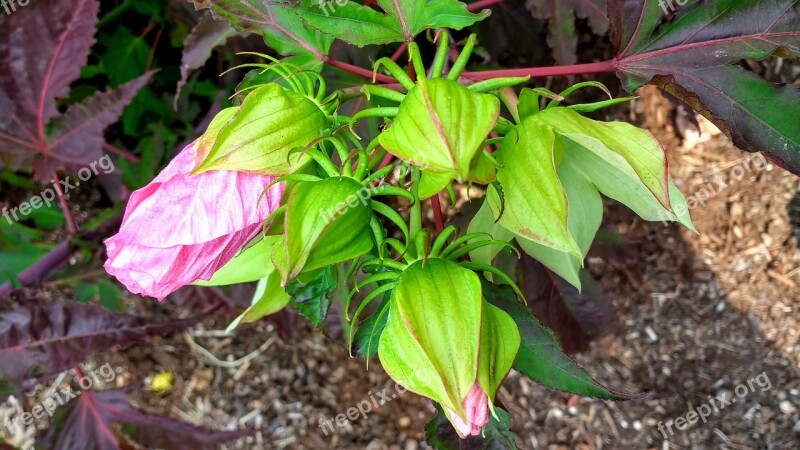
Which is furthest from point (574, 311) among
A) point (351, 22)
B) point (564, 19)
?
point (351, 22)

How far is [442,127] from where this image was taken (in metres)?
0.53

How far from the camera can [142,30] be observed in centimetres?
146

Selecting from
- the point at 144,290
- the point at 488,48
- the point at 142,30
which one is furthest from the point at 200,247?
the point at 142,30

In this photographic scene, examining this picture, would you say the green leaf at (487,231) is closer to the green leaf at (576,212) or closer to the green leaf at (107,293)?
the green leaf at (576,212)

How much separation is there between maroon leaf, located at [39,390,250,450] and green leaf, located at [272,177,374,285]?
1.97 ft

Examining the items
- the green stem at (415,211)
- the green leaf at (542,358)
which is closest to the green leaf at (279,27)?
the green stem at (415,211)

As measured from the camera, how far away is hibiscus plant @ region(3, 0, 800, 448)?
555mm

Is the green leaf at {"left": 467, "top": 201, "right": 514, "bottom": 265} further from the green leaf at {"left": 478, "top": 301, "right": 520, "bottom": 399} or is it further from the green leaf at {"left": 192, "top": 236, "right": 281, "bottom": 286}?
the green leaf at {"left": 192, "top": 236, "right": 281, "bottom": 286}

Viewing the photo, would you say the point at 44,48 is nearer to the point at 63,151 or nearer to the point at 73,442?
the point at 63,151

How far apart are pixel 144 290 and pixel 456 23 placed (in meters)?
0.34

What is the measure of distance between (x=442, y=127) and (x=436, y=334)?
6.6 inches

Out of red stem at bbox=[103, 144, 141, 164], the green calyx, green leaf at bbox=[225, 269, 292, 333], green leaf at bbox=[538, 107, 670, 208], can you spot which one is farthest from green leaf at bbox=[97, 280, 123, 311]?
green leaf at bbox=[538, 107, 670, 208]

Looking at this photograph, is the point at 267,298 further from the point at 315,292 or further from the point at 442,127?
the point at 442,127

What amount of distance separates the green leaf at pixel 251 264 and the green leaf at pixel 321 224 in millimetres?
118
